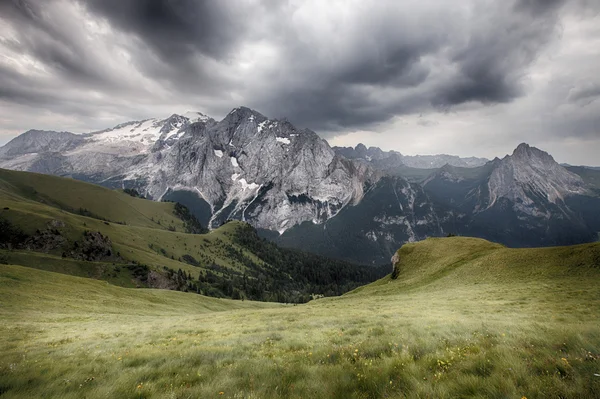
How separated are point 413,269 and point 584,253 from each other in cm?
3407

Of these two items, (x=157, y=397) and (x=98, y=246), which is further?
(x=98, y=246)

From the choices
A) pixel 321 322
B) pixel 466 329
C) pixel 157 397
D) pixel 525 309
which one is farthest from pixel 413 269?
pixel 157 397

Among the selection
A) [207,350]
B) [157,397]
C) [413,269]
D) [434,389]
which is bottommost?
[413,269]

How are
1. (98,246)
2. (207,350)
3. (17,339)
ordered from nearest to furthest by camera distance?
(207,350)
(17,339)
(98,246)

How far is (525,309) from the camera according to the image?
23.6m

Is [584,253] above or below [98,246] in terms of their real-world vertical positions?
above

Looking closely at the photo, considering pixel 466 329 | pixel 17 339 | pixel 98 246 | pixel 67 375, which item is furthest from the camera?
pixel 98 246

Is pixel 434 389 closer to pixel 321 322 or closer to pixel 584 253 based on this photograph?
pixel 321 322

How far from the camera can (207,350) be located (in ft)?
43.4

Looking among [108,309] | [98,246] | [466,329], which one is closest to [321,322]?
[466,329]

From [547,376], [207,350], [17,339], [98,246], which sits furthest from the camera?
[98,246]

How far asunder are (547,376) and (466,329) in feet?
28.1

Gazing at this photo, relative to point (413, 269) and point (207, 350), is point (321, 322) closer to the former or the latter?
point (207, 350)

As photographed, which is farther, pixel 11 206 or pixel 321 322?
pixel 11 206
